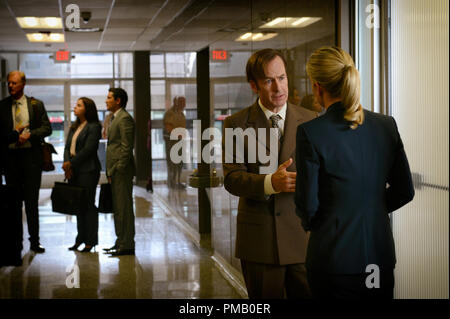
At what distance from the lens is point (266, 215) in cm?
287

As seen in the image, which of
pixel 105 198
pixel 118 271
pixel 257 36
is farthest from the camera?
pixel 105 198

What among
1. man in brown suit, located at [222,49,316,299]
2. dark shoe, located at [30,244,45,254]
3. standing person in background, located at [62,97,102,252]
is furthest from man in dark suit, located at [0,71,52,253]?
man in brown suit, located at [222,49,316,299]

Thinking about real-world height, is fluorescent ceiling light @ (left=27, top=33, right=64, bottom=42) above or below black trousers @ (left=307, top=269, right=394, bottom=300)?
above

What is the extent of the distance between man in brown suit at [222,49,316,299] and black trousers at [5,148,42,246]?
3.42 meters

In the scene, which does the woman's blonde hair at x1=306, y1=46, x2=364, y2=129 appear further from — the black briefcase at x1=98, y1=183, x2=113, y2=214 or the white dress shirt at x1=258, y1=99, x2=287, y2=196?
the black briefcase at x1=98, y1=183, x2=113, y2=214

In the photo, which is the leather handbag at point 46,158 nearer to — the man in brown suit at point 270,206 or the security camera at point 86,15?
the security camera at point 86,15

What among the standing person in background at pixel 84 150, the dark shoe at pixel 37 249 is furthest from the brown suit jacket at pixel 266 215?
the dark shoe at pixel 37 249

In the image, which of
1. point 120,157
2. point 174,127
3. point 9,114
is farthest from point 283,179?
point 174,127

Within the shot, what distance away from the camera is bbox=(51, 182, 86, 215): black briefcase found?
18.9 ft

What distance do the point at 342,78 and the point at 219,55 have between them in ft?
10.6

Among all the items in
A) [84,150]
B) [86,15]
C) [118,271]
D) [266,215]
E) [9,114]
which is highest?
[86,15]

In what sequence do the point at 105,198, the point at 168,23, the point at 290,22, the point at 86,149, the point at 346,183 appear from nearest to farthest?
1. the point at 346,183
2. the point at 290,22
3. the point at 86,149
4. the point at 105,198
5. the point at 168,23

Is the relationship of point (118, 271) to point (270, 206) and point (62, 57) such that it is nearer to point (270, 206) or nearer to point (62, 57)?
point (270, 206)

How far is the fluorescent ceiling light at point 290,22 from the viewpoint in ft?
11.6
